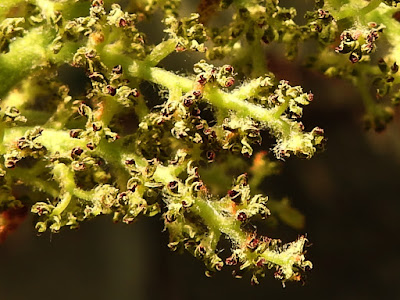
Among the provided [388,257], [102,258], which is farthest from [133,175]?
[388,257]

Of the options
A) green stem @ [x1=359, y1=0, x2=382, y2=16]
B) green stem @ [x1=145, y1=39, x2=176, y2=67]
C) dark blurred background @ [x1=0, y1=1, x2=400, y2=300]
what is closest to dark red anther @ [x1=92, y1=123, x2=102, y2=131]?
green stem @ [x1=145, y1=39, x2=176, y2=67]

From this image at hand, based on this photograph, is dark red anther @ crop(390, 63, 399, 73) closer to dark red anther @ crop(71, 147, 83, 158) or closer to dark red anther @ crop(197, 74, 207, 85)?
dark red anther @ crop(197, 74, 207, 85)

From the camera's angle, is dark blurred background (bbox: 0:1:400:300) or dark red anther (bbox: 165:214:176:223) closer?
dark red anther (bbox: 165:214:176:223)

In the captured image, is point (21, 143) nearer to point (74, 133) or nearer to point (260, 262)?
point (74, 133)

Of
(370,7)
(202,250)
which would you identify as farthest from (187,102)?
(370,7)

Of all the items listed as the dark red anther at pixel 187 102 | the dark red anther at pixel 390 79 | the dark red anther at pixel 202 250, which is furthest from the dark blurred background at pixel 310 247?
the dark red anther at pixel 187 102

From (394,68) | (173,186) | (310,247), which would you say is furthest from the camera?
(310,247)

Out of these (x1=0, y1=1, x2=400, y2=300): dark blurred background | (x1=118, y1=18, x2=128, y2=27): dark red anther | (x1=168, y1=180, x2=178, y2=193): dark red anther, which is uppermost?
(x1=118, y1=18, x2=128, y2=27): dark red anther

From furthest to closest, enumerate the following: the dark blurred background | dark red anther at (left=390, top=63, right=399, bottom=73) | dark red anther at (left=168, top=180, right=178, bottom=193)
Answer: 1. the dark blurred background
2. dark red anther at (left=390, top=63, right=399, bottom=73)
3. dark red anther at (left=168, top=180, right=178, bottom=193)

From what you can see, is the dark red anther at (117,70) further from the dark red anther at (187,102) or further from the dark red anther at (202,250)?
the dark red anther at (202,250)

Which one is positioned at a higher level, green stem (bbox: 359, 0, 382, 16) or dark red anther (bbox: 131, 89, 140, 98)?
green stem (bbox: 359, 0, 382, 16)

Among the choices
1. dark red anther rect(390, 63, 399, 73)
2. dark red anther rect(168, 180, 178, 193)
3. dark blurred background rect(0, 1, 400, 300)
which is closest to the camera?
dark red anther rect(168, 180, 178, 193)
